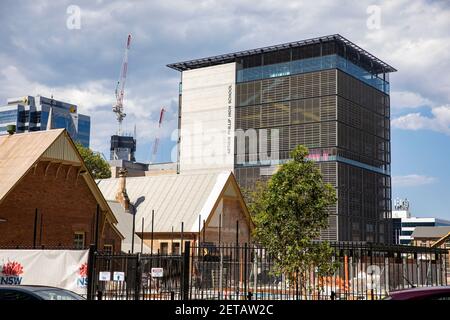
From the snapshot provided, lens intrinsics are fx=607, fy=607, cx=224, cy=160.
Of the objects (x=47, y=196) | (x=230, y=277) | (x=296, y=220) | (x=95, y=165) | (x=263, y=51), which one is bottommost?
(x=230, y=277)

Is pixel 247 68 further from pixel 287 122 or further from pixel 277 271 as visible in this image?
pixel 277 271

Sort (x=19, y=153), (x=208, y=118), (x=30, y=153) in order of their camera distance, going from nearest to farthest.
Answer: (x=30, y=153) → (x=19, y=153) → (x=208, y=118)

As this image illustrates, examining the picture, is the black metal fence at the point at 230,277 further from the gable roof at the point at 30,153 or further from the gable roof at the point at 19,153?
the gable roof at the point at 19,153

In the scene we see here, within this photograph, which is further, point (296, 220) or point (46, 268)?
point (296, 220)

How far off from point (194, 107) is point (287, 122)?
70.9 ft

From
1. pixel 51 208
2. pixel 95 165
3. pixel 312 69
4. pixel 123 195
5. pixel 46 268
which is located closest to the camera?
pixel 46 268

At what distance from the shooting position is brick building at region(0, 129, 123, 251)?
35125 millimetres

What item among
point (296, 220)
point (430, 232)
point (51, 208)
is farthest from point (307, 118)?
point (296, 220)

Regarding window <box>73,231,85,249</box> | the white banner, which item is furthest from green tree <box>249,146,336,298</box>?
window <box>73,231,85,249</box>

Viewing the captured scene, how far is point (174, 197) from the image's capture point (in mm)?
54844

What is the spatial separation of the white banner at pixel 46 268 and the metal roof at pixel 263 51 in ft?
289

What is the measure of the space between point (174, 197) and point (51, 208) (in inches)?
715

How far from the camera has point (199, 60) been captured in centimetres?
A: 12275

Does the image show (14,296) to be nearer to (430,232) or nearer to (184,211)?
(184,211)
